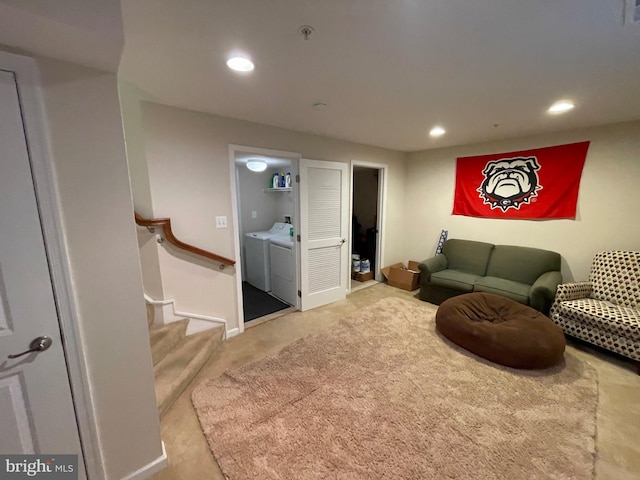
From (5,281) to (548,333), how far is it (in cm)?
346

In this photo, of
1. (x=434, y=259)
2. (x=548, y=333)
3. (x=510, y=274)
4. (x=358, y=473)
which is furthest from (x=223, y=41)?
(x=510, y=274)

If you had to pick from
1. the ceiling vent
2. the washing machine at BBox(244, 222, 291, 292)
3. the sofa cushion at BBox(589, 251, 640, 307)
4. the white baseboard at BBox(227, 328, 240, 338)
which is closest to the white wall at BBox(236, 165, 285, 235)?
the washing machine at BBox(244, 222, 291, 292)

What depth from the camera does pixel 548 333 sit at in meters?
2.15

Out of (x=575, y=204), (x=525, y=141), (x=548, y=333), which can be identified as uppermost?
(x=525, y=141)

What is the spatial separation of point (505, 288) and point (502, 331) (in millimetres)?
1025

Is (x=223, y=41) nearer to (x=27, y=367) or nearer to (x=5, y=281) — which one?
(x=5, y=281)

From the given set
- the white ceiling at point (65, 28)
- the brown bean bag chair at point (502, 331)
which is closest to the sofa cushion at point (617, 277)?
the brown bean bag chair at point (502, 331)

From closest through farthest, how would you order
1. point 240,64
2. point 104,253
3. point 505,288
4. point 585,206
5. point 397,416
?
point 104,253 → point 240,64 → point 397,416 → point 585,206 → point 505,288

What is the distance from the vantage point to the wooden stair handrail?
2072 millimetres

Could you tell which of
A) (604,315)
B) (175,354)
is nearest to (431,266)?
(604,315)

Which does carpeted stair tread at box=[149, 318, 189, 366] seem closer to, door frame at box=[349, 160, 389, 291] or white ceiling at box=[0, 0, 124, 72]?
white ceiling at box=[0, 0, 124, 72]

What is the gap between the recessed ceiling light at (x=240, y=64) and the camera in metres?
1.43

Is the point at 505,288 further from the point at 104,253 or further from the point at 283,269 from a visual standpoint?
the point at 104,253

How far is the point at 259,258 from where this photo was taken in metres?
4.00
